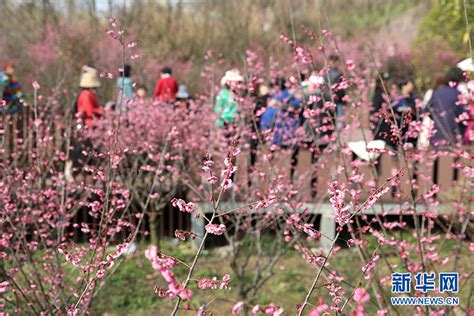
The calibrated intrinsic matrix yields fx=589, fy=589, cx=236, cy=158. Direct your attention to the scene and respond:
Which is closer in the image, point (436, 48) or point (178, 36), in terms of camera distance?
point (436, 48)

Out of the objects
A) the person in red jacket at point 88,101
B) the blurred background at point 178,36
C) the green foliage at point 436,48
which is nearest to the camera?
the person in red jacket at point 88,101

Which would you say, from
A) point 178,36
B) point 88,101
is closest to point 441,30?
point 178,36

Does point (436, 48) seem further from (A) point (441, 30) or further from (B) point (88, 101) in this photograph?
(B) point (88, 101)

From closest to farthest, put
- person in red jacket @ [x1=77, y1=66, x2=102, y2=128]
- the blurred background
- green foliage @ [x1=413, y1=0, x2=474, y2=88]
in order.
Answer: person in red jacket @ [x1=77, y1=66, x2=102, y2=128] < the blurred background < green foliage @ [x1=413, y1=0, x2=474, y2=88]

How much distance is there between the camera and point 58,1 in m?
16.5

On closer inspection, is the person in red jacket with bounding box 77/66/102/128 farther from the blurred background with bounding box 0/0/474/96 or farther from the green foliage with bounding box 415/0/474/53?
the green foliage with bounding box 415/0/474/53

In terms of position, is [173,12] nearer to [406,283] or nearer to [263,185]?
[263,185]

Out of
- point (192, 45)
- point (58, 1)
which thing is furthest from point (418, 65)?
point (58, 1)

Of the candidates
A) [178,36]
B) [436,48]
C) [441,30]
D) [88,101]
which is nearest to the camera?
[88,101]

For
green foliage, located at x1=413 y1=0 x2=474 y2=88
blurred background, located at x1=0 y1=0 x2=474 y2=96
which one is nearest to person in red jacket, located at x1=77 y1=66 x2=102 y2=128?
blurred background, located at x1=0 y1=0 x2=474 y2=96

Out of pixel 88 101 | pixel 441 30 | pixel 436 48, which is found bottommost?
pixel 88 101

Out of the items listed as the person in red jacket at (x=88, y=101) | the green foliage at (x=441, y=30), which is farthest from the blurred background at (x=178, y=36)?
the person in red jacket at (x=88, y=101)

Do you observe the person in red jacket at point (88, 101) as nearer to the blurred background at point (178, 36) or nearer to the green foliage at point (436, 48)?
the blurred background at point (178, 36)

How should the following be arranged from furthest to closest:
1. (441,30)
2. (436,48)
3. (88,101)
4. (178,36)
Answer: (178,36) → (436,48) → (441,30) → (88,101)
